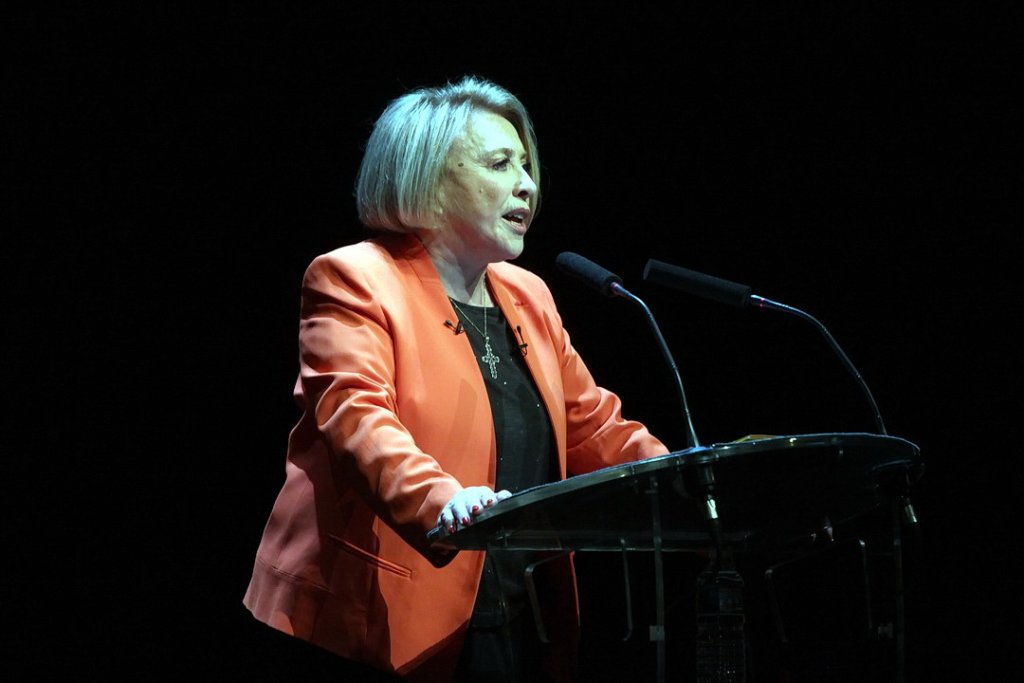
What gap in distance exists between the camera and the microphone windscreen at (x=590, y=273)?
220 cm

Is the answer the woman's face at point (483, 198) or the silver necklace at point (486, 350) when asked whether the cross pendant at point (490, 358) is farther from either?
the woman's face at point (483, 198)

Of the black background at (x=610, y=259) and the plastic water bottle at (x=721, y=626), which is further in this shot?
the black background at (x=610, y=259)

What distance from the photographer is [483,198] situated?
2.47 meters

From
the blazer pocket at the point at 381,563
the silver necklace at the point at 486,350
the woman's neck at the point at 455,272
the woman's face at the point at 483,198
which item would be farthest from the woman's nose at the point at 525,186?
the blazer pocket at the point at 381,563

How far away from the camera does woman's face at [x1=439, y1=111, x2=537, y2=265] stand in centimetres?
246

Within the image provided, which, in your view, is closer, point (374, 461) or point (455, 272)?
point (374, 461)

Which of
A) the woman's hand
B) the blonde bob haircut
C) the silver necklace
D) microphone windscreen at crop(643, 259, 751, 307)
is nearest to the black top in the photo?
the silver necklace

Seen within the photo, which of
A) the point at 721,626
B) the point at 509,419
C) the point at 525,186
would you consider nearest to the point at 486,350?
the point at 509,419

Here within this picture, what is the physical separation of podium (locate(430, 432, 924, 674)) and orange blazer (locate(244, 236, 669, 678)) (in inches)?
11.0

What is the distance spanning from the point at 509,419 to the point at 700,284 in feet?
1.55

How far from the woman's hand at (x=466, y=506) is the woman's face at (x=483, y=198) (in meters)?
0.87

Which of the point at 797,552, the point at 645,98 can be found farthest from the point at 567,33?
the point at 797,552

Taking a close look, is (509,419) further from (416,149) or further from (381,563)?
(416,149)

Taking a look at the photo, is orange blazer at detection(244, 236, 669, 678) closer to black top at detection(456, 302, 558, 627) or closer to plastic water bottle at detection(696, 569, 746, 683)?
black top at detection(456, 302, 558, 627)
